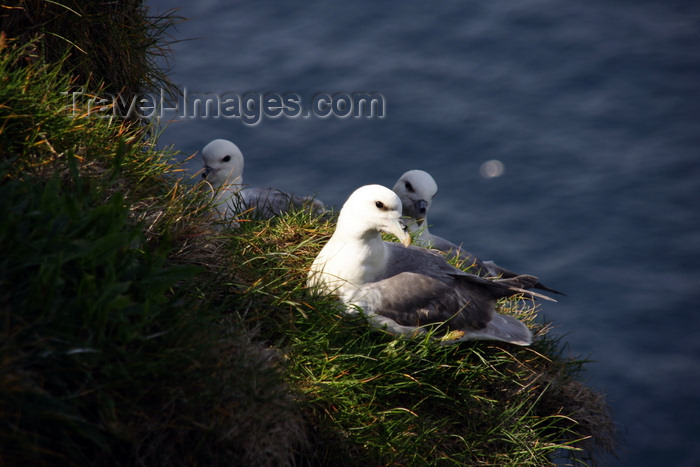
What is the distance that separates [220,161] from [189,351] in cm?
394

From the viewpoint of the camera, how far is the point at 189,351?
2539mm

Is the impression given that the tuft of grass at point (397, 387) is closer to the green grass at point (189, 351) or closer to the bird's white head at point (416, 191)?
the green grass at point (189, 351)

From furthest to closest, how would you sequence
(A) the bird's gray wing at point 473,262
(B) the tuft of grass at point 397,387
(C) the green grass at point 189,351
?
1. (A) the bird's gray wing at point 473,262
2. (B) the tuft of grass at point 397,387
3. (C) the green grass at point 189,351

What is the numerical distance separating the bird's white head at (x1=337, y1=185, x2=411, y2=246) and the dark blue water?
598cm

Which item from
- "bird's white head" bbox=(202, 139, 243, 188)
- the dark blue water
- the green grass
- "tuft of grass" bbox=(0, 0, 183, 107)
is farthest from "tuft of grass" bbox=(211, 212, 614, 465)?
the dark blue water

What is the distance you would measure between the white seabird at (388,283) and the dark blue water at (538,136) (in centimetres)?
545

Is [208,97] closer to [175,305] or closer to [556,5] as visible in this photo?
[556,5]

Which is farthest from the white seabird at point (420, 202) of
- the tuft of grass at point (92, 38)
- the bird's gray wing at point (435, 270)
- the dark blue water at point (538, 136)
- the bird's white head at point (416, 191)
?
the dark blue water at point (538, 136)

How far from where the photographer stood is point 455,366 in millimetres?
3730

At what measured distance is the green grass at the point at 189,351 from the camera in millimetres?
2273

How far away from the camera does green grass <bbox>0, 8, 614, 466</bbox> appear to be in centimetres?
227

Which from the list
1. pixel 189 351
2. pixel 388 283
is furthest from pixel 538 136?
pixel 189 351

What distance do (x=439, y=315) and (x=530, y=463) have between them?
0.90 meters

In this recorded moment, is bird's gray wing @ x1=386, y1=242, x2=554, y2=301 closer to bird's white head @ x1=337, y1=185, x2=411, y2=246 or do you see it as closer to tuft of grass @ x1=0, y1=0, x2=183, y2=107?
bird's white head @ x1=337, y1=185, x2=411, y2=246
